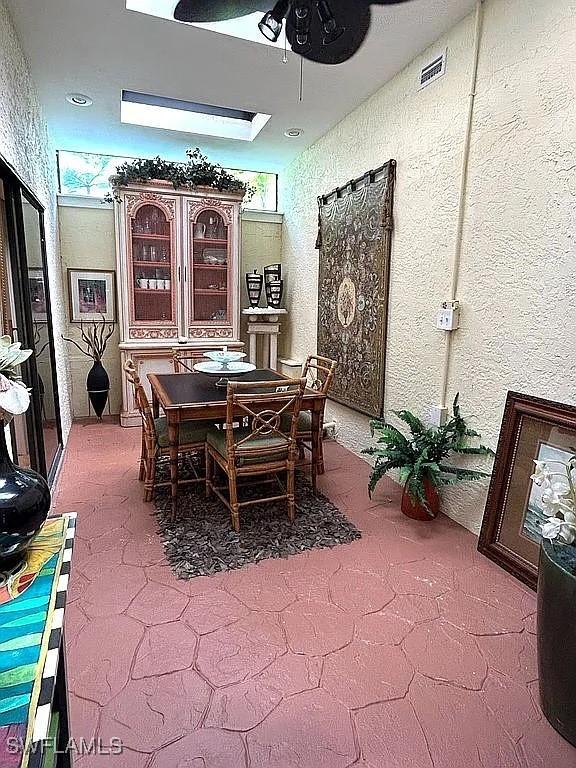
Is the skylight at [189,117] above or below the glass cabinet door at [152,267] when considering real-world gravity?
above

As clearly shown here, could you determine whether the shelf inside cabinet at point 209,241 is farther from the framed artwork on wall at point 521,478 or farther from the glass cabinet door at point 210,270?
the framed artwork on wall at point 521,478

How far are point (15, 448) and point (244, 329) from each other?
338 cm

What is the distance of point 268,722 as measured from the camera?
4.76ft

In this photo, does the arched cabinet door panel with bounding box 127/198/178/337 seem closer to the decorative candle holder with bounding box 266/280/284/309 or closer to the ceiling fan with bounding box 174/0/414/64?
the decorative candle holder with bounding box 266/280/284/309

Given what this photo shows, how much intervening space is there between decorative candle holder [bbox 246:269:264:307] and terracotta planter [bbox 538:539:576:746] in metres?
4.09

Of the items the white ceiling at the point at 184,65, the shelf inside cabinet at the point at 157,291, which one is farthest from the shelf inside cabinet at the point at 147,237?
the white ceiling at the point at 184,65

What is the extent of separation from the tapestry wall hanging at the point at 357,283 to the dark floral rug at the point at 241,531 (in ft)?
3.58

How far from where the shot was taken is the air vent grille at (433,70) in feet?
8.69

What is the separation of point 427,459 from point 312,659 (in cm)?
133

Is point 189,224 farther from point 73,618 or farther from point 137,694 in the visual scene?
point 137,694

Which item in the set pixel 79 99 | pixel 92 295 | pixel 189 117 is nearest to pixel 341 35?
pixel 189 117

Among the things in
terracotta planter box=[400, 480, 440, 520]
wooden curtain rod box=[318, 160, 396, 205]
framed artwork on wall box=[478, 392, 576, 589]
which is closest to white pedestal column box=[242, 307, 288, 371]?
wooden curtain rod box=[318, 160, 396, 205]

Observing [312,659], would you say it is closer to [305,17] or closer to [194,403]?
[194,403]

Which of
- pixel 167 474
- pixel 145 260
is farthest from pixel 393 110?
pixel 167 474
